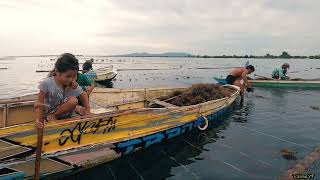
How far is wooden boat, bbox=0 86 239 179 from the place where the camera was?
5566 millimetres

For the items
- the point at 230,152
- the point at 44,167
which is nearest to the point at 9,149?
the point at 44,167

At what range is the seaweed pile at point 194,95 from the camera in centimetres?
1147

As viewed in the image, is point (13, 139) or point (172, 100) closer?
point (13, 139)

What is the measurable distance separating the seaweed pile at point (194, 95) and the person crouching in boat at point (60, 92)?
562 cm

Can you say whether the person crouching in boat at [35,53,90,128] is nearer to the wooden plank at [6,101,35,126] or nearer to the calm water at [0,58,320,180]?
the calm water at [0,58,320,180]

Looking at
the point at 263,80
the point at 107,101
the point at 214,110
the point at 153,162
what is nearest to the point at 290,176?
the point at 153,162

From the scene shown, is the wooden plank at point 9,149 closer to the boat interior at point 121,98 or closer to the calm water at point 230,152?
the calm water at point 230,152

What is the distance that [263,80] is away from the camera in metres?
23.0

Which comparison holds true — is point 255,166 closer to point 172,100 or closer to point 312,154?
point 312,154

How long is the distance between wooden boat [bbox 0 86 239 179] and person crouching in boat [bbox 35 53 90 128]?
0.28m

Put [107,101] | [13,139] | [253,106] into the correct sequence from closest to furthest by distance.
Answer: [13,139], [107,101], [253,106]

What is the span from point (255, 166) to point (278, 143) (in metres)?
2.20

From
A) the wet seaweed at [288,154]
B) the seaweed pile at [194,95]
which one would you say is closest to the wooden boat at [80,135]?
the seaweed pile at [194,95]

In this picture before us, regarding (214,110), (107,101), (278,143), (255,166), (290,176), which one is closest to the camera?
(290,176)
